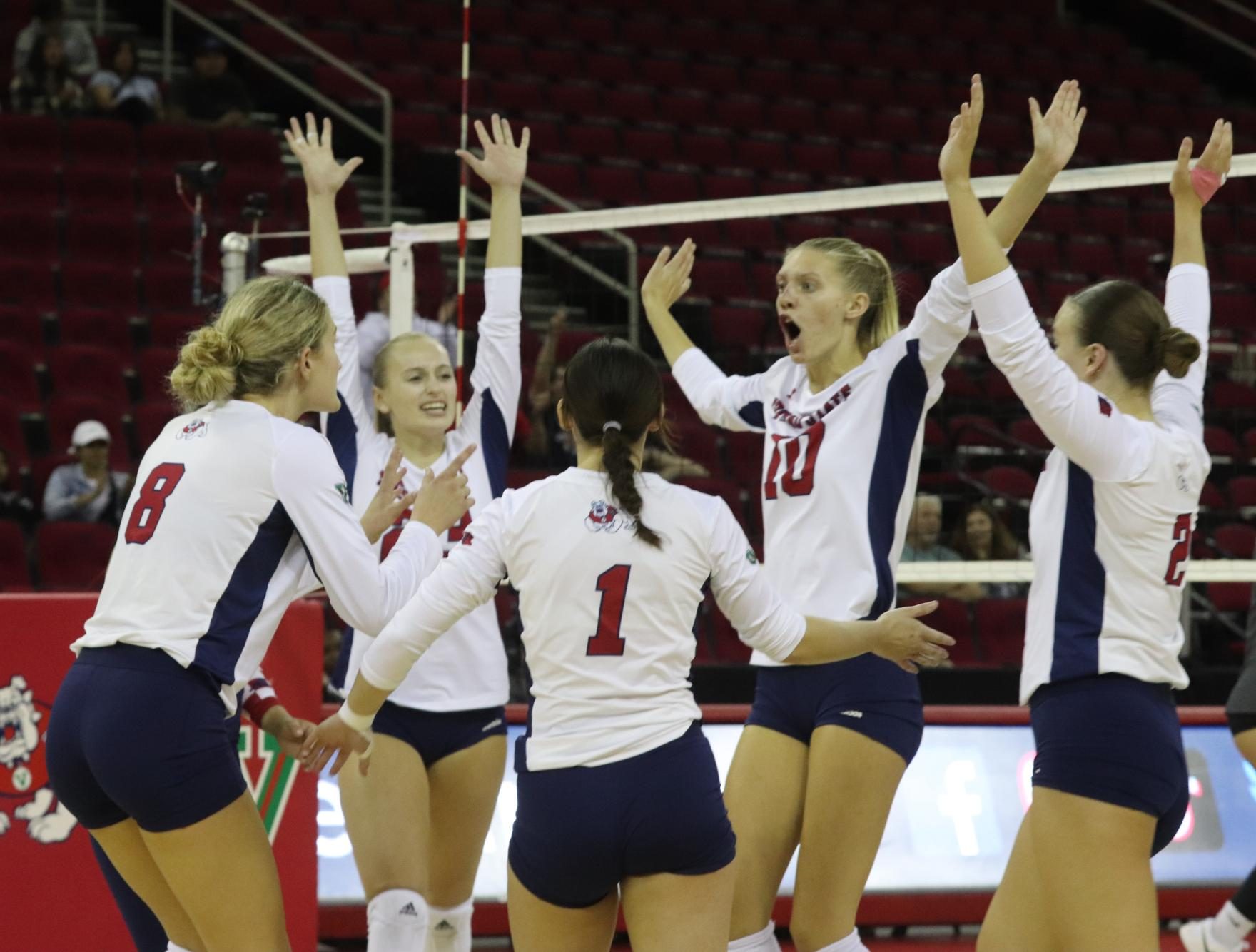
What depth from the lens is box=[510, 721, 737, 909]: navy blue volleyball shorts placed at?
2.95 m

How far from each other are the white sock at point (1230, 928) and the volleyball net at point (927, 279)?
1.57 m

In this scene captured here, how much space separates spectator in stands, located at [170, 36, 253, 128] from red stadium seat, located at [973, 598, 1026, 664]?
22.9 feet

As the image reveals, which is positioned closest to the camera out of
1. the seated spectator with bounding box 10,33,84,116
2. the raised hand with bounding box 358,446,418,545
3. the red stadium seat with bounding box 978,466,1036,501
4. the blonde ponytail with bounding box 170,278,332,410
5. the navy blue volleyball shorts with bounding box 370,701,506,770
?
the blonde ponytail with bounding box 170,278,332,410

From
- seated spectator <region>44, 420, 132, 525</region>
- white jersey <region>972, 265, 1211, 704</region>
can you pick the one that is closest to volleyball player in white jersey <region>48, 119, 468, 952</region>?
white jersey <region>972, 265, 1211, 704</region>

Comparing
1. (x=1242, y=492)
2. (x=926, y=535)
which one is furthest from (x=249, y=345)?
(x=1242, y=492)

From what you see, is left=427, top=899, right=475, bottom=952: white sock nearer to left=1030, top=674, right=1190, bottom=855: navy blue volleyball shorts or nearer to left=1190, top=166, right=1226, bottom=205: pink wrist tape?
left=1030, top=674, right=1190, bottom=855: navy blue volleyball shorts

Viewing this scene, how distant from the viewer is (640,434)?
10.5ft

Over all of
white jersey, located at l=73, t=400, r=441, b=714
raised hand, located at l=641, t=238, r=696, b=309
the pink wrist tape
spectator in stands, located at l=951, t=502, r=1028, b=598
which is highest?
the pink wrist tape

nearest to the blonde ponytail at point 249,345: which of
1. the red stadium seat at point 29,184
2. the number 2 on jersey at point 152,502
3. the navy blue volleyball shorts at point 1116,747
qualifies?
the number 2 on jersey at point 152,502

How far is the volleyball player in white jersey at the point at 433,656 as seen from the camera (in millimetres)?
4062

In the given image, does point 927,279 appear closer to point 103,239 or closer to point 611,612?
point 103,239

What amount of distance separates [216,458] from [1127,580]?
1.88 m

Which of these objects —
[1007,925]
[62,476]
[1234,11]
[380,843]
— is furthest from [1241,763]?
[1234,11]

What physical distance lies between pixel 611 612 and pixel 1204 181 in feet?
6.44
